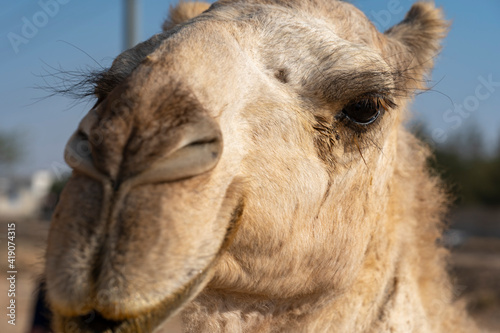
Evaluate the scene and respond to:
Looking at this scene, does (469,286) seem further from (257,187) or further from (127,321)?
(127,321)

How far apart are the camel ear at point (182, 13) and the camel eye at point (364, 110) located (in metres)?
1.96

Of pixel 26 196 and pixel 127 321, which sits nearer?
pixel 127 321

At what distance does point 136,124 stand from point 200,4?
108 inches

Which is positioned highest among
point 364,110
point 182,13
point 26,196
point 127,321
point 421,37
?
point 421,37

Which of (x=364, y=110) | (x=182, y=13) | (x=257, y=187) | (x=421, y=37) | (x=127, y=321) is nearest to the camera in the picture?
(x=127, y=321)

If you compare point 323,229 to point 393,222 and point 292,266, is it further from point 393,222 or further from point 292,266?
point 393,222

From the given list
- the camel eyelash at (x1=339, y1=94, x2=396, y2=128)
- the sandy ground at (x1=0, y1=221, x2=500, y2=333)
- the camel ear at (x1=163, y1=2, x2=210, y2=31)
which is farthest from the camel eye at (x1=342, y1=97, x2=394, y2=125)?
the sandy ground at (x1=0, y1=221, x2=500, y2=333)

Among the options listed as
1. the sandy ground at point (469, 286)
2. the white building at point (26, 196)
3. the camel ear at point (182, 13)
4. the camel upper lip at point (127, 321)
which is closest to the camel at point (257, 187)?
the camel upper lip at point (127, 321)

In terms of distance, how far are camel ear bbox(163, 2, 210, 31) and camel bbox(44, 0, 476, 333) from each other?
3.64 feet

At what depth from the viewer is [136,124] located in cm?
183

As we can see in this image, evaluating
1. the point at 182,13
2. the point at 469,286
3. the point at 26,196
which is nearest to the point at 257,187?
the point at 182,13

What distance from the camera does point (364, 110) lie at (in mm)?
2697

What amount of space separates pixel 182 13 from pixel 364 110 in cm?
207

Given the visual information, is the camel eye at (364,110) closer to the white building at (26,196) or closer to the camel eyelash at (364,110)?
the camel eyelash at (364,110)
